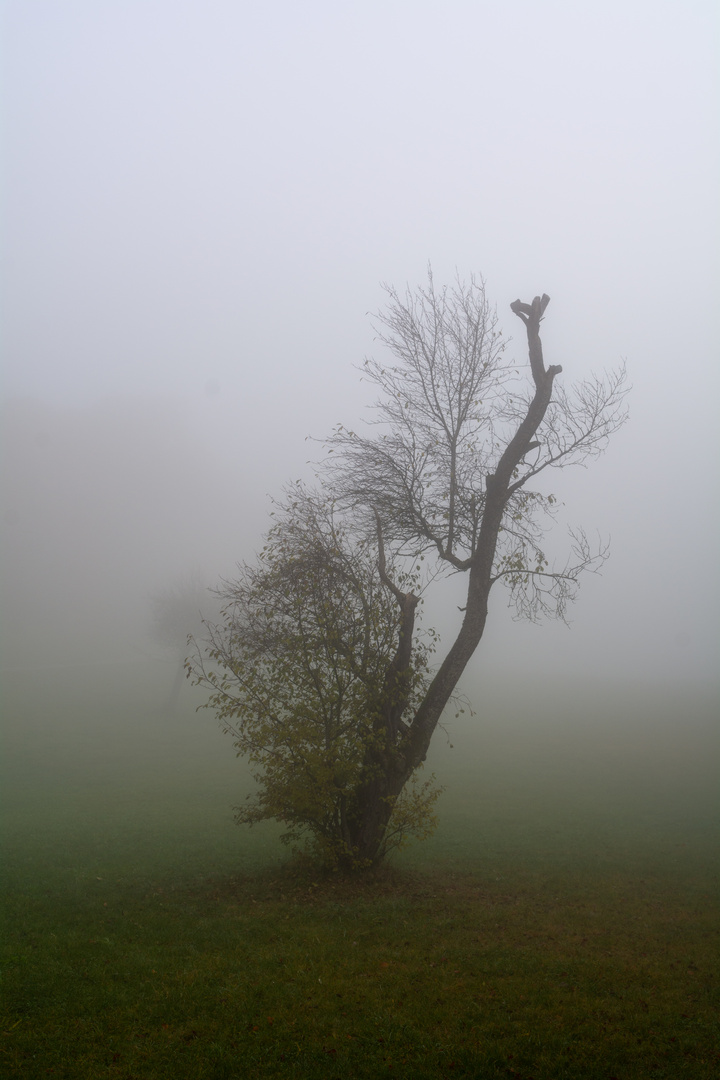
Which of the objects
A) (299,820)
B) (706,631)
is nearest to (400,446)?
(299,820)

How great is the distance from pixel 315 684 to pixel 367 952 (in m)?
4.41

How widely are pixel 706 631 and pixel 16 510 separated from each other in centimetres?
15183

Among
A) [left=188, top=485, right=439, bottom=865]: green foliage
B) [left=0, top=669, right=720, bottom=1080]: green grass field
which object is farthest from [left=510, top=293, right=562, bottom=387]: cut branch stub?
[left=0, top=669, right=720, bottom=1080]: green grass field

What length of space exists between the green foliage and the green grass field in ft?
4.70

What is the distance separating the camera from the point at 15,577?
108 m

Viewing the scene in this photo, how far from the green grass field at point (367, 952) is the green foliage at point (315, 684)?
1434 mm

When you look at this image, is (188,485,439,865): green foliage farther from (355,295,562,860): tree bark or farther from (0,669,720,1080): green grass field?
(0,669,720,1080): green grass field

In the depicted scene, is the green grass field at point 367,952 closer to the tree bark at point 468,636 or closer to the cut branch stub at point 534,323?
Result: the tree bark at point 468,636

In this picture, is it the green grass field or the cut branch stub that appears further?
the cut branch stub

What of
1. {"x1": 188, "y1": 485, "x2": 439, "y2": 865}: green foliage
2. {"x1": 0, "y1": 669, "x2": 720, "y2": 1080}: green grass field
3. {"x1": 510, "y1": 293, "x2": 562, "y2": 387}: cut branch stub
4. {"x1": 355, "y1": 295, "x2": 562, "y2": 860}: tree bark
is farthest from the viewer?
{"x1": 510, "y1": 293, "x2": 562, "y2": 387}: cut branch stub

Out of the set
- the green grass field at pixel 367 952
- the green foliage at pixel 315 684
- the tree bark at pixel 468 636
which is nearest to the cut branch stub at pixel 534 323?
the tree bark at pixel 468 636

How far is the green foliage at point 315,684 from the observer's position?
36.5 ft

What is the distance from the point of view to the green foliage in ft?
36.5

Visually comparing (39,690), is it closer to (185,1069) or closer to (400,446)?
(400,446)
